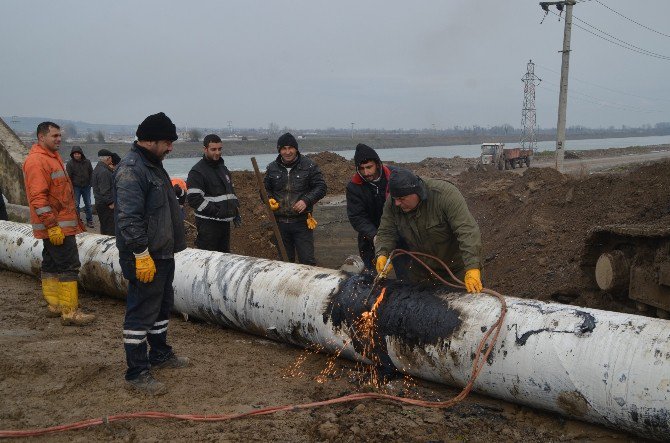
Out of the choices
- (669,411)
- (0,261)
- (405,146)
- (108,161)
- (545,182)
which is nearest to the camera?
(669,411)

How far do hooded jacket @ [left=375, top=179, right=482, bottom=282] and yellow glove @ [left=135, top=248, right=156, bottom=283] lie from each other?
185cm

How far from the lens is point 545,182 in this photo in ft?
42.2

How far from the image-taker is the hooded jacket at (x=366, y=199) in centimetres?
591

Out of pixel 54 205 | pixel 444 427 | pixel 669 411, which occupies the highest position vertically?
pixel 54 205

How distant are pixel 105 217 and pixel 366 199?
5.06 meters

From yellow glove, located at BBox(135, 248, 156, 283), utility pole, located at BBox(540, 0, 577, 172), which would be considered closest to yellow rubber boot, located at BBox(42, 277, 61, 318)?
yellow glove, located at BBox(135, 248, 156, 283)

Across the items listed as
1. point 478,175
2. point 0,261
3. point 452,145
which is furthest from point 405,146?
point 0,261

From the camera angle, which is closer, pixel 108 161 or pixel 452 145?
pixel 108 161

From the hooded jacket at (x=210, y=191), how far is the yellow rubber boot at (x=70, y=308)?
159 centimetres

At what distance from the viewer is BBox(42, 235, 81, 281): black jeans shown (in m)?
5.85

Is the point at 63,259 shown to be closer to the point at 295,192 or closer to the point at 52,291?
the point at 52,291

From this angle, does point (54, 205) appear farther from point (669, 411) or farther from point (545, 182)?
point (545, 182)

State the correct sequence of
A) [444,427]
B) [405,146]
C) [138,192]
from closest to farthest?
[444,427], [138,192], [405,146]

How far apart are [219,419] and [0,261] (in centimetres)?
588
